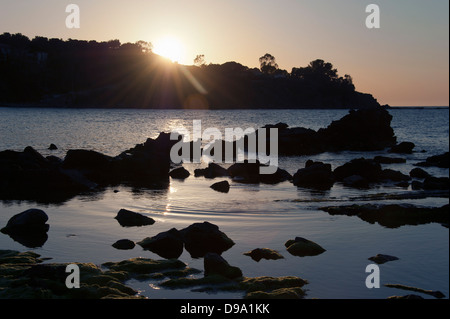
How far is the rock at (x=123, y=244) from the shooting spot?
22.7 metres

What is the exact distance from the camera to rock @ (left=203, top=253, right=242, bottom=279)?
18859 millimetres

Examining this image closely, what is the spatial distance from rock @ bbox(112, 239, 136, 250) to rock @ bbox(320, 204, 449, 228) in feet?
45.9

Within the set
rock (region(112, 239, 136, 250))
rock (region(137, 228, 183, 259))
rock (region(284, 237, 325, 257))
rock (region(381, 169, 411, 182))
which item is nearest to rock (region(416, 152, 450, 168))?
rock (region(381, 169, 411, 182))

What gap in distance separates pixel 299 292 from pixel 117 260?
312 inches

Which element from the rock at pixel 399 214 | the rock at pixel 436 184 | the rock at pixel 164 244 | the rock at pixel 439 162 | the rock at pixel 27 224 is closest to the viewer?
the rock at pixel 164 244

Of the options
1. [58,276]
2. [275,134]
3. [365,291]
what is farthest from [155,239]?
[275,134]

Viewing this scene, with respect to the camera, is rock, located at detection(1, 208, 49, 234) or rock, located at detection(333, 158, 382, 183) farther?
rock, located at detection(333, 158, 382, 183)

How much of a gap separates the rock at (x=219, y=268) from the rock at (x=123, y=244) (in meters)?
4.77

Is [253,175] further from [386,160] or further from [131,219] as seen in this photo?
[386,160]

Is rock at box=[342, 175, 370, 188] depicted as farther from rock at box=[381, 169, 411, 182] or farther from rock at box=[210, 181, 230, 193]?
rock at box=[210, 181, 230, 193]

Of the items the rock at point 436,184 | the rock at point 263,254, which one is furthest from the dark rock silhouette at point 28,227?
the rock at point 436,184

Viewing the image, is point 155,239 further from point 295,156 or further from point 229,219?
point 295,156

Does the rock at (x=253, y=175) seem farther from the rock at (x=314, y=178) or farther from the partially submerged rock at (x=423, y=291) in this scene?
the partially submerged rock at (x=423, y=291)

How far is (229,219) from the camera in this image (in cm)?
3000
